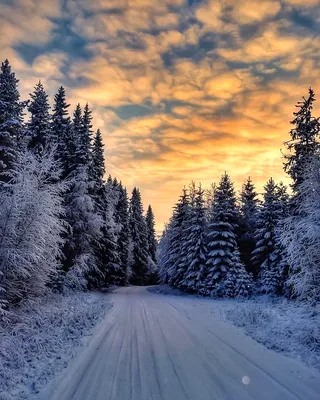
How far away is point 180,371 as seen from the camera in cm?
711

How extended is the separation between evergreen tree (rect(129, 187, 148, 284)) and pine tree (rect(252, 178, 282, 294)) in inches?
1011

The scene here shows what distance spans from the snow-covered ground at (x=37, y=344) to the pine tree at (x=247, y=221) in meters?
22.9

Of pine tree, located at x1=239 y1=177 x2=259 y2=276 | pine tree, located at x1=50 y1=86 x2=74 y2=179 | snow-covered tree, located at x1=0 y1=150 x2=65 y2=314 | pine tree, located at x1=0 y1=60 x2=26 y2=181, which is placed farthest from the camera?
pine tree, located at x1=239 y1=177 x2=259 y2=276

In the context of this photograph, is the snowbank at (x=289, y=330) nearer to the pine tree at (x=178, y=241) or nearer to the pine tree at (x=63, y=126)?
the pine tree at (x=63, y=126)

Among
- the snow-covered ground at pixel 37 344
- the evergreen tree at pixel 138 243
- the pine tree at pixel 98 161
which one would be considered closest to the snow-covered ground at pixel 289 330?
the snow-covered ground at pixel 37 344

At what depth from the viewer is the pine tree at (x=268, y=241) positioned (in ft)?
87.3

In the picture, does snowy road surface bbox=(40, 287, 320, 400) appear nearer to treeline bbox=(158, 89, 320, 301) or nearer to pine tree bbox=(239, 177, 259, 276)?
treeline bbox=(158, 89, 320, 301)

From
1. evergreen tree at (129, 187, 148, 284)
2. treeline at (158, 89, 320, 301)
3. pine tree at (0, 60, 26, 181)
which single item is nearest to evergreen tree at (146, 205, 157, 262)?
evergreen tree at (129, 187, 148, 284)

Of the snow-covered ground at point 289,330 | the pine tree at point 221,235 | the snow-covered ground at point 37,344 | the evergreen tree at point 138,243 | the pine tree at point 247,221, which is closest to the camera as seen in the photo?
the snow-covered ground at point 37,344

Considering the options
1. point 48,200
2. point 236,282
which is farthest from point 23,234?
point 236,282

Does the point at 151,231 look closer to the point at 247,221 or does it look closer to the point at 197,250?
the point at 247,221

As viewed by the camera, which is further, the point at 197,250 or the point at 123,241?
the point at 123,241

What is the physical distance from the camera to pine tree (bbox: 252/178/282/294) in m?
26.6

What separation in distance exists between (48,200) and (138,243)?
41614 millimetres
